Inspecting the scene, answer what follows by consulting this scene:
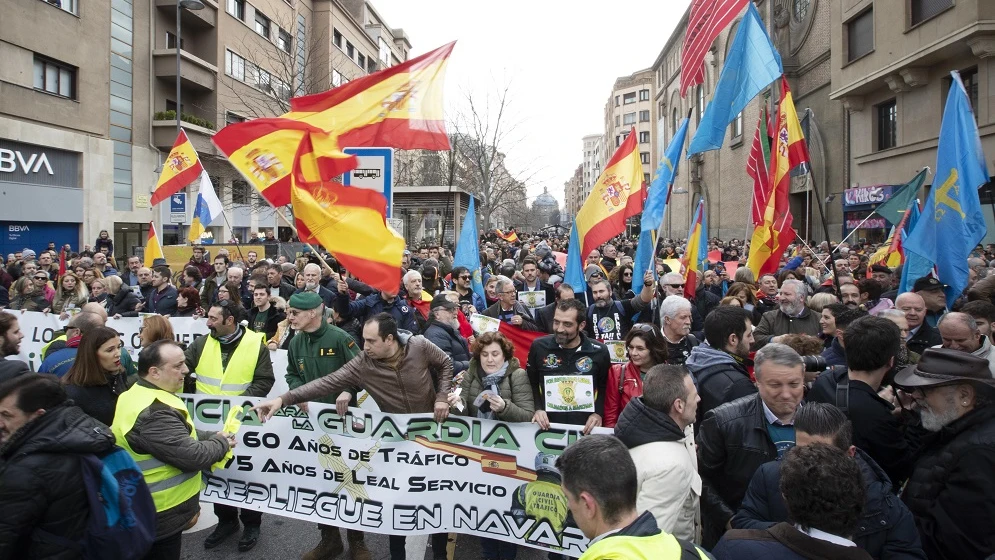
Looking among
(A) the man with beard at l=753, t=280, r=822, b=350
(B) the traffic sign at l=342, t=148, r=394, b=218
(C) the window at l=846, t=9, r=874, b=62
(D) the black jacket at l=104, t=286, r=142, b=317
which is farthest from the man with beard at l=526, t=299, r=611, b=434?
(C) the window at l=846, t=9, r=874, b=62

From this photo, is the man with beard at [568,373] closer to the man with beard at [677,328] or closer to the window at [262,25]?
the man with beard at [677,328]

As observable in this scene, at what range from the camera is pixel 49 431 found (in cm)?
263

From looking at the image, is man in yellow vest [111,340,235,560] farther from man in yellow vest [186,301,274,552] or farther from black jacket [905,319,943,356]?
black jacket [905,319,943,356]

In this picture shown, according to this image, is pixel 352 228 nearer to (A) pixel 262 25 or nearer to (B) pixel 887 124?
(B) pixel 887 124

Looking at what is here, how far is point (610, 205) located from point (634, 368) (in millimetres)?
4472

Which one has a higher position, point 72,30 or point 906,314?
point 72,30

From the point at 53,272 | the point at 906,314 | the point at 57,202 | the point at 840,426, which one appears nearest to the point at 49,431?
the point at 840,426

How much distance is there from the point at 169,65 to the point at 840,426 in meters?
30.5

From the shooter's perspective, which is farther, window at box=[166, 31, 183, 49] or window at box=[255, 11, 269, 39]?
window at box=[255, 11, 269, 39]

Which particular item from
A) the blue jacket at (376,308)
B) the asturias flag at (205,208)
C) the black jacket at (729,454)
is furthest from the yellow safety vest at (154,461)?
the asturias flag at (205,208)

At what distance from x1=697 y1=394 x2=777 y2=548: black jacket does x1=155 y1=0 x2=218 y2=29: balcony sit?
30.8 metres

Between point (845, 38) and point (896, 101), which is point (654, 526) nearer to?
point (896, 101)

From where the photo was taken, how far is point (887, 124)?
24406mm

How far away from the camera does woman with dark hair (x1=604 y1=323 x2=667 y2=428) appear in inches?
164
